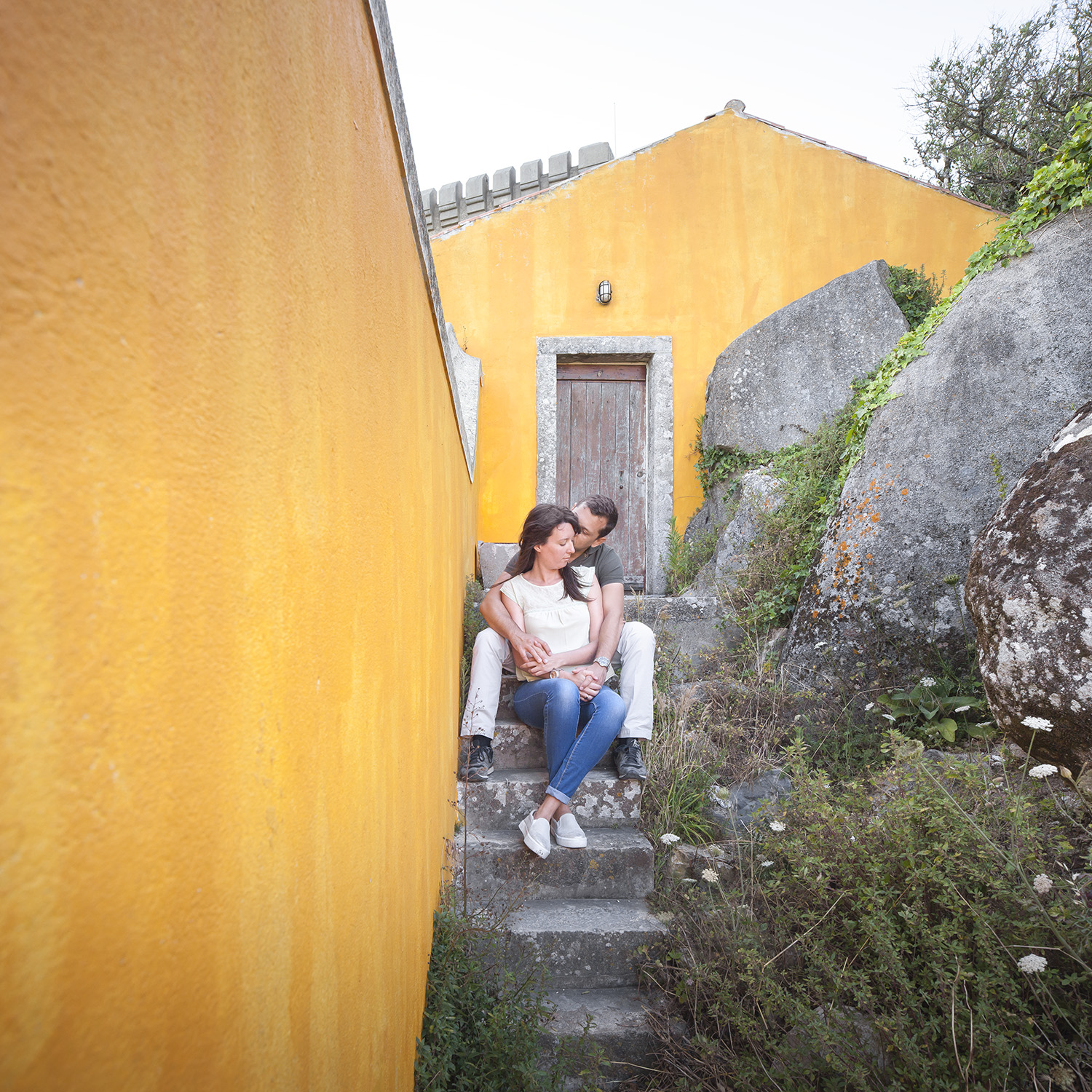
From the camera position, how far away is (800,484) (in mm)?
5039

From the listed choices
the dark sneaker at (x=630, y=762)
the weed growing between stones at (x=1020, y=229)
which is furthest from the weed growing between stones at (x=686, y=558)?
the dark sneaker at (x=630, y=762)

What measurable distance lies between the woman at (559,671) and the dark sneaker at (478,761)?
238 millimetres

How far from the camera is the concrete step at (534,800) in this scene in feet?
9.70

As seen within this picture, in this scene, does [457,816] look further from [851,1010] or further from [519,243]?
[519,243]

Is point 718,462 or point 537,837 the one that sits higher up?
point 718,462

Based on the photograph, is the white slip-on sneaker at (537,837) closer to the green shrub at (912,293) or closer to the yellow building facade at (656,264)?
the yellow building facade at (656,264)

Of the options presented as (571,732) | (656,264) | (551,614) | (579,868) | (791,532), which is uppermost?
(656,264)

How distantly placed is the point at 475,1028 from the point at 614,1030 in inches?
25.3

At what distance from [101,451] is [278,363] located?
0.97 ft

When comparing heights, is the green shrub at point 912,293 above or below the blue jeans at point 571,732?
above

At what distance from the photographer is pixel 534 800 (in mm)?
2977

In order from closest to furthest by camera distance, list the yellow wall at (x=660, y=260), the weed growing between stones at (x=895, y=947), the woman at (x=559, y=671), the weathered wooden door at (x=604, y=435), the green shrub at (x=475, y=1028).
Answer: the weed growing between stones at (x=895, y=947)
the green shrub at (x=475, y=1028)
the woman at (x=559, y=671)
the yellow wall at (x=660, y=260)
the weathered wooden door at (x=604, y=435)

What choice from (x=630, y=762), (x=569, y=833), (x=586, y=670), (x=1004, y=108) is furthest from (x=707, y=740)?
(x=1004, y=108)

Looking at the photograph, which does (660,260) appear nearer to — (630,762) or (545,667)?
(545,667)
